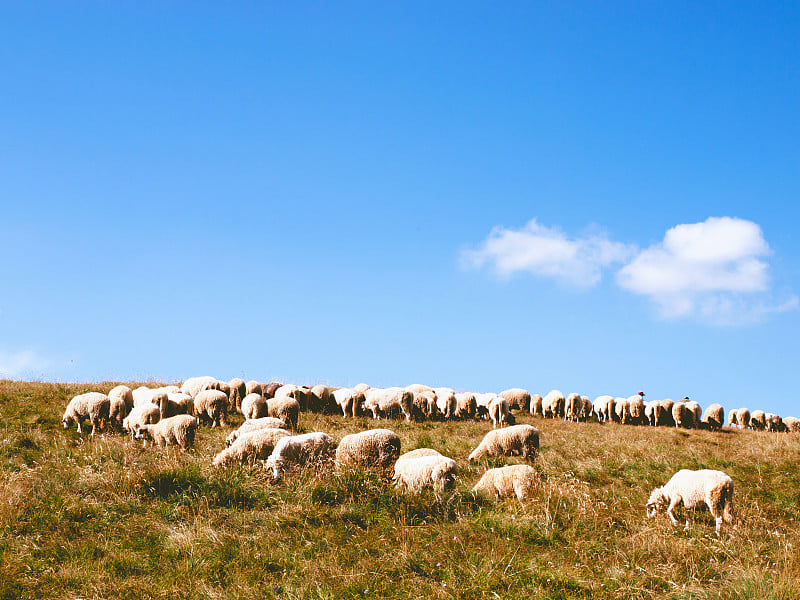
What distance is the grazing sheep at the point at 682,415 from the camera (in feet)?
107

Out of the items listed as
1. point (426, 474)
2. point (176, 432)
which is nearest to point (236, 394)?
point (176, 432)

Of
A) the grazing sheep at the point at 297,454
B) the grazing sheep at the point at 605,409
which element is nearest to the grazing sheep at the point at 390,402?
the grazing sheep at the point at 297,454

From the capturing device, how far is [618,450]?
56.7ft

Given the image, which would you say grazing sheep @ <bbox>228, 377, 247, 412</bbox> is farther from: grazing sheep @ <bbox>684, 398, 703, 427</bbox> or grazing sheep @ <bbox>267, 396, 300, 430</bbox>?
grazing sheep @ <bbox>684, 398, 703, 427</bbox>

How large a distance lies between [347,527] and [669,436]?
19.5 m

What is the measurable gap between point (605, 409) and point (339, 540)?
28.1m

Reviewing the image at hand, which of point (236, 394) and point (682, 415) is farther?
point (682, 415)

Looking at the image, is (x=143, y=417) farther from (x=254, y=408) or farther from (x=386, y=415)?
(x=386, y=415)

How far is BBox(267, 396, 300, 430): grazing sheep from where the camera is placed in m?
20.2

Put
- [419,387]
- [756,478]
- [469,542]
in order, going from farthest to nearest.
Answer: [419,387], [756,478], [469,542]

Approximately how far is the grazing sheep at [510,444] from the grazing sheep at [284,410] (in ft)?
25.6

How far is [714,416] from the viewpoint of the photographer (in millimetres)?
33469

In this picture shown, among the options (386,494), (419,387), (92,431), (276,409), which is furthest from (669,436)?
(92,431)

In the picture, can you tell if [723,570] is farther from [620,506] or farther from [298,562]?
[298,562]
